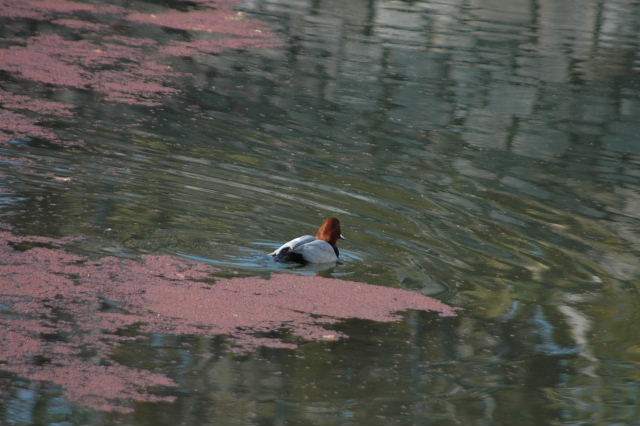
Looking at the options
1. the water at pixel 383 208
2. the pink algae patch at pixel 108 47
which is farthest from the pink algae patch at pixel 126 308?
the pink algae patch at pixel 108 47

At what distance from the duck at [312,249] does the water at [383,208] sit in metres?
0.12

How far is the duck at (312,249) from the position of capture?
24.9ft

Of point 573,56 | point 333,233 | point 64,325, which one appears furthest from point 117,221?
point 573,56

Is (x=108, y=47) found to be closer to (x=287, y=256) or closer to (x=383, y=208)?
(x=383, y=208)

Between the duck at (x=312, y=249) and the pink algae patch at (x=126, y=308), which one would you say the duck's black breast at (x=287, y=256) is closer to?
the duck at (x=312, y=249)

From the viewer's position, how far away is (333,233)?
7.83 meters

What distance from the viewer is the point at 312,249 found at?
298 inches

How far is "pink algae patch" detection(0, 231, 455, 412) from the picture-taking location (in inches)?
212

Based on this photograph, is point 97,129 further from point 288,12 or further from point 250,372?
point 288,12

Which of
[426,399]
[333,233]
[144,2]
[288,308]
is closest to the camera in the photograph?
[426,399]

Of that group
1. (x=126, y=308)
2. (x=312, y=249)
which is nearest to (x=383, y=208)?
(x=312, y=249)

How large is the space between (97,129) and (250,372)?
5374mm

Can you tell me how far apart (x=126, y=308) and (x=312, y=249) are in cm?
164

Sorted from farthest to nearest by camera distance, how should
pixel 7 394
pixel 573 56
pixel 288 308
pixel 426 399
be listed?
pixel 573 56, pixel 288 308, pixel 426 399, pixel 7 394
